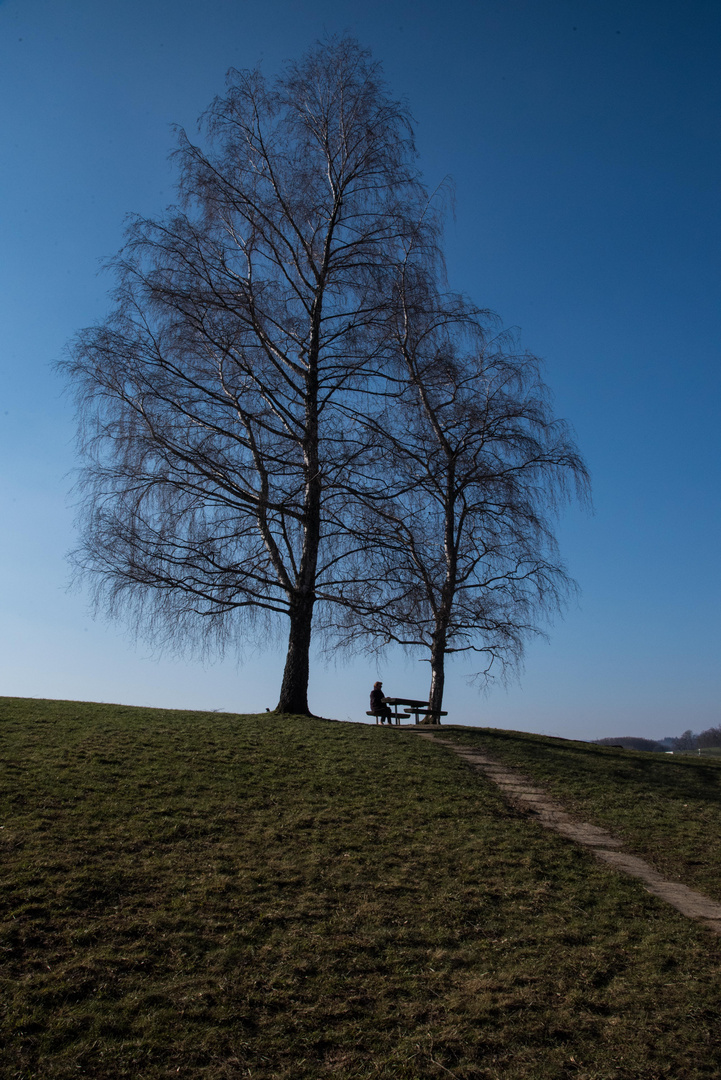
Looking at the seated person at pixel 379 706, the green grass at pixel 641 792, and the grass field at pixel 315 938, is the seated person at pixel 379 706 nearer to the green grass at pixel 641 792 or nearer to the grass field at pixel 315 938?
the green grass at pixel 641 792

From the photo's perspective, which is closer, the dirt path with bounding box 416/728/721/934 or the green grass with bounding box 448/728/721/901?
the dirt path with bounding box 416/728/721/934

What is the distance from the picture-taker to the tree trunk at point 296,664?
15.7 metres

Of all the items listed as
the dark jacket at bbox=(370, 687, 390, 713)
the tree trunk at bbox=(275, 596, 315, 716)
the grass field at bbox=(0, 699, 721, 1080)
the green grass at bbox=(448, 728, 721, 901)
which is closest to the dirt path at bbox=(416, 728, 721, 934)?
the green grass at bbox=(448, 728, 721, 901)

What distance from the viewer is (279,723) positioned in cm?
1441

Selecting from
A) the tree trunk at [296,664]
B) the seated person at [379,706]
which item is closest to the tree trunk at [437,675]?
the seated person at [379,706]

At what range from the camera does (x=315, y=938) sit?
5.87m

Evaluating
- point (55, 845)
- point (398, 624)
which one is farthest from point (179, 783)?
point (398, 624)

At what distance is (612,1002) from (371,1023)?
6.17ft

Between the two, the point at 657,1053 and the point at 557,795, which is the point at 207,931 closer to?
the point at 657,1053

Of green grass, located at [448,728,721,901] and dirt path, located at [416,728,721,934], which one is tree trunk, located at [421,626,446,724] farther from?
dirt path, located at [416,728,721,934]

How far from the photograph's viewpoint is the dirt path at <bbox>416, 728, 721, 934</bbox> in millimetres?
7500

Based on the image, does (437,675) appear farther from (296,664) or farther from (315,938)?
(315,938)

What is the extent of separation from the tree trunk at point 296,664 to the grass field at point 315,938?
527cm

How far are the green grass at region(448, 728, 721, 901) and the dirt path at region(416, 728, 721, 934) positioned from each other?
233 millimetres
